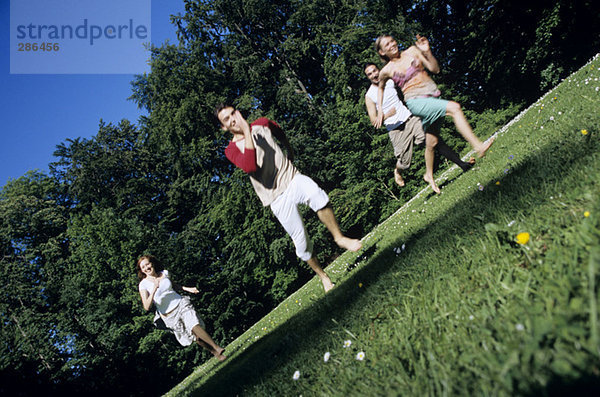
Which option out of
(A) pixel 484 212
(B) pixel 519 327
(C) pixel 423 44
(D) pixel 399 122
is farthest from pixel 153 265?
(B) pixel 519 327

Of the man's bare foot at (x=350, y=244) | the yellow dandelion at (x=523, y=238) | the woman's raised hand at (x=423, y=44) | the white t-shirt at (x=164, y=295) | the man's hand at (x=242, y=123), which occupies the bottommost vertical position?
the yellow dandelion at (x=523, y=238)

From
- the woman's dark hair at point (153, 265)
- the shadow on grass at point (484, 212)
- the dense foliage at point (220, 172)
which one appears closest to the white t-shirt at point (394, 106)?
the shadow on grass at point (484, 212)

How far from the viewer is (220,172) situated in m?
23.6

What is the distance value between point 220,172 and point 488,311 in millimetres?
23252

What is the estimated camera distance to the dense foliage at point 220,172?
58.5ft

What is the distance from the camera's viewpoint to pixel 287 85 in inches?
899

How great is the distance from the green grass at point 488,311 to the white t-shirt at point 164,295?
4.17 meters

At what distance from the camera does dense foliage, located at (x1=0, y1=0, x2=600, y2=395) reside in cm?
1783

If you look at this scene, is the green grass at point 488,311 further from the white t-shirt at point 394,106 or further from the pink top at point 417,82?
the white t-shirt at point 394,106

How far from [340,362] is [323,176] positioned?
2024cm

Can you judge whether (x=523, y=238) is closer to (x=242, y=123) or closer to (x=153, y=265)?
(x=242, y=123)

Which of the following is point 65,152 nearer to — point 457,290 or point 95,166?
point 95,166

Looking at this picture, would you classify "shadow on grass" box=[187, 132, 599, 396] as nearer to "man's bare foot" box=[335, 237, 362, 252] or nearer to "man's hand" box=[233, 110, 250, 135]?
"man's bare foot" box=[335, 237, 362, 252]

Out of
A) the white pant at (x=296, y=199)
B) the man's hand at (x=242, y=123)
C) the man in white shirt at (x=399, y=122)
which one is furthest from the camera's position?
the man in white shirt at (x=399, y=122)
